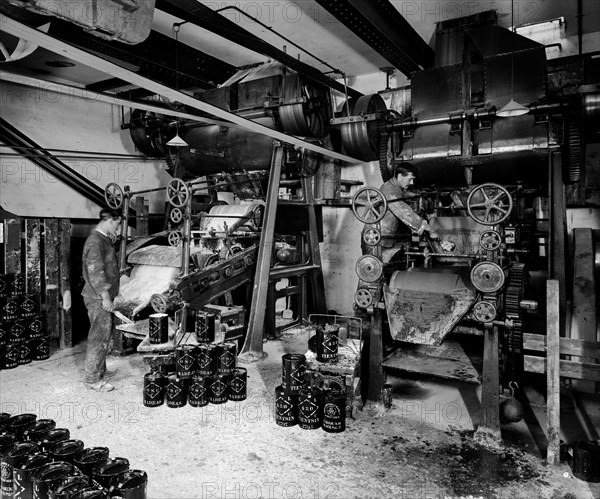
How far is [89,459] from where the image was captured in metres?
2.33

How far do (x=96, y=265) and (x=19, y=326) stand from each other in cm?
148

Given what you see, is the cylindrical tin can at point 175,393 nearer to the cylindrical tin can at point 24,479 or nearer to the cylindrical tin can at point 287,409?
the cylindrical tin can at point 287,409

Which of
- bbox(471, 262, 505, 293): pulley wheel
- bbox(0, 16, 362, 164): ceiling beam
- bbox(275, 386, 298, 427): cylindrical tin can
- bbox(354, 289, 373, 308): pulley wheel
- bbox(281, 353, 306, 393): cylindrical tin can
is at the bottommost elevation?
bbox(275, 386, 298, 427): cylindrical tin can

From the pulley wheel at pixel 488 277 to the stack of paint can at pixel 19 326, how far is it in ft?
14.9

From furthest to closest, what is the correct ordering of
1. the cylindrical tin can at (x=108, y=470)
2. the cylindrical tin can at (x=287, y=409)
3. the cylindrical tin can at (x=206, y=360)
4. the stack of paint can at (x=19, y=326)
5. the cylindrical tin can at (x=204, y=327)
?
the stack of paint can at (x=19, y=326), the cylindrical tin can at (x=204, y=327), the cylindrical tin can at (x=206, y=360), the cylindrical tin can at (x=287, y=409), the cylindrical tin can at (x=108, y=470)

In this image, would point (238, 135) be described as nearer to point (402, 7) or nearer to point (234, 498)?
point (402, 7)

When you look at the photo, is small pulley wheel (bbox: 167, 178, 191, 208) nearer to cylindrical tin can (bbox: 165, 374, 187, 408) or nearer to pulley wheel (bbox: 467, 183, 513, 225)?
cylindrical tin can (bbox: 165, 374, 187, 408)

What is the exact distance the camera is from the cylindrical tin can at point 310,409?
11.4ft

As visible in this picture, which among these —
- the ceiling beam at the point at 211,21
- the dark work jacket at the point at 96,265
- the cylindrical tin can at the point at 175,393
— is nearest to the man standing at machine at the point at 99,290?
the dark work jacket at the point at 96,265

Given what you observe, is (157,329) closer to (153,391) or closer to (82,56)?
(153,391)

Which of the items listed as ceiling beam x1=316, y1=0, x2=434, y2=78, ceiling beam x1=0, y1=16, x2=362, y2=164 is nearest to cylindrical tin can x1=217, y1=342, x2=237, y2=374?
ceiling beam x1=0, y1=16, x2=362, y2=164

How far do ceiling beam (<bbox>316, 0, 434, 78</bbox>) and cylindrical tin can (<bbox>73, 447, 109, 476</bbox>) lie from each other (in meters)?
3.64

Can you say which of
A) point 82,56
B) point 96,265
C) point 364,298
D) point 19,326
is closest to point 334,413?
point 364,298

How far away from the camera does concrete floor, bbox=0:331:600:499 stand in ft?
8.93
